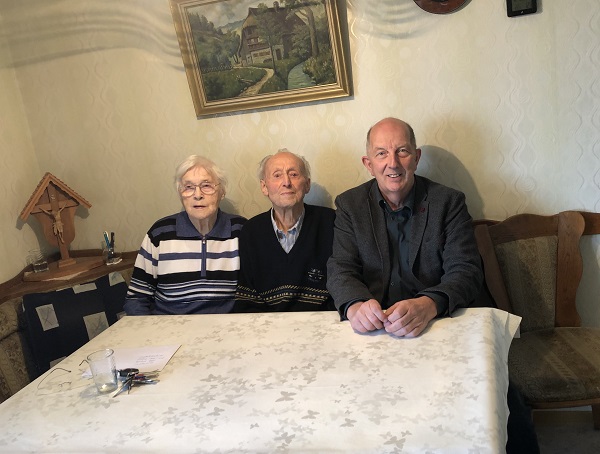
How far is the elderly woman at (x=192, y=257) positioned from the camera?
2113 mm

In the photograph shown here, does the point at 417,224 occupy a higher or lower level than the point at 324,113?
lower

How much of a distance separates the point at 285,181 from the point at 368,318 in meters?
0.77

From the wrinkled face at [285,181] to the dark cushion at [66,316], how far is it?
847mm

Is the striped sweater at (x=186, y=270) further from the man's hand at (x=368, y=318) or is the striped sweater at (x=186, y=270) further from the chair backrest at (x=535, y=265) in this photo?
the chair backrest at (x=535, y=265)

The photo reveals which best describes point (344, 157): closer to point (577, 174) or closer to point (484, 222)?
point (484, 222)

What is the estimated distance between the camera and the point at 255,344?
1442 mm

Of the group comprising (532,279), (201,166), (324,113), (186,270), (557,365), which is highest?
(324,113)

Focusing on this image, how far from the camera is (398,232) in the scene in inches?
73.3

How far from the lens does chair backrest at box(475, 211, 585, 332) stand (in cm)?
204

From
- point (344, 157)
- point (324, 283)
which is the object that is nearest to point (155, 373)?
point (324, 283)

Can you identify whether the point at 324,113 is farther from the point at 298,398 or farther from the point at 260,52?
the point at 298,398

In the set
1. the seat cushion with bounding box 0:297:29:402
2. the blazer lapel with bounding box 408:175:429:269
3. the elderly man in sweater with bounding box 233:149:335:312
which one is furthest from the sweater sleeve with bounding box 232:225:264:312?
the seat cushion with bounding box 0:297:29:402

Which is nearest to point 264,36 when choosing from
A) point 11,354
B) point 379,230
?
point 379,230

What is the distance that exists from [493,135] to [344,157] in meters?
0.62
